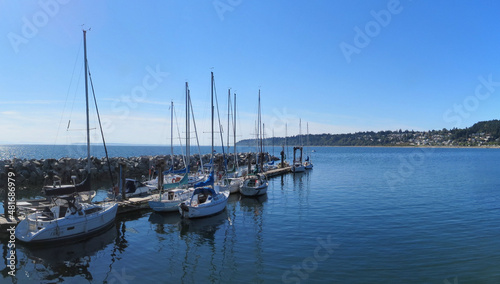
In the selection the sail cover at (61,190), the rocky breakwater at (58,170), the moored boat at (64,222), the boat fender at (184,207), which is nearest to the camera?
the moored boat at (64,222)

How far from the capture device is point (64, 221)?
1875cm

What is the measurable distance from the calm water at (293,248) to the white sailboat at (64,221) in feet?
2.40

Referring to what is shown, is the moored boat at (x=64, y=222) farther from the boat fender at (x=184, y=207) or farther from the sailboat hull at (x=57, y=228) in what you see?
the boat fender at (x=184, y=207)

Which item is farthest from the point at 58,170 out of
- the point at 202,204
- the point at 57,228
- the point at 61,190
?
the point at 57,228

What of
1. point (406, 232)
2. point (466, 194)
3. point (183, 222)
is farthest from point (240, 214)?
point (466, 194)

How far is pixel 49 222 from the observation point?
18219mm

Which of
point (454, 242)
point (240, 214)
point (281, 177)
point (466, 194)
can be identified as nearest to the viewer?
point (454, 242)

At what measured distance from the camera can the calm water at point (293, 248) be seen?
14625 mm


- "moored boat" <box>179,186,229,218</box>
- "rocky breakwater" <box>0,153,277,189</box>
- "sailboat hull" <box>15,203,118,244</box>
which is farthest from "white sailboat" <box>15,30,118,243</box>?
"rocky breakwater" <box>0,153,277,189</box>

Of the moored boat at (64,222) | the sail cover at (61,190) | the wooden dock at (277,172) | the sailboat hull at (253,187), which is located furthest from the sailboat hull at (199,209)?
the wooden dock at (277,172)

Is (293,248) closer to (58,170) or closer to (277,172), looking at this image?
(277,172)

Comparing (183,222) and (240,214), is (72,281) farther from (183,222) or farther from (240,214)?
(240,214)

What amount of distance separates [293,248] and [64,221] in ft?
45.3

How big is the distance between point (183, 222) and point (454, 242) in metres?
18.6
